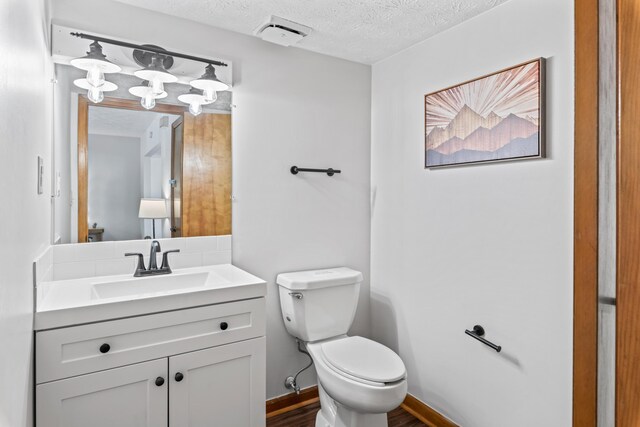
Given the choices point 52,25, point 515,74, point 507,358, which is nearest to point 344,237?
point 507,358

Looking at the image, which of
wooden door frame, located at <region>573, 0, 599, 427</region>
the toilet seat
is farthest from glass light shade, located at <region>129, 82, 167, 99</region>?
wooden door frame, located at <region>573, 0, 599, 427</region>

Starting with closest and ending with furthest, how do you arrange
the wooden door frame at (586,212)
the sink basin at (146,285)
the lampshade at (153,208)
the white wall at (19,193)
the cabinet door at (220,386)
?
the wooden door frame at (586,212) → the white wall at (19,193) → the cabinet door at (220,386) → the sink basin at (146,285) → the lampshade at (153,208)

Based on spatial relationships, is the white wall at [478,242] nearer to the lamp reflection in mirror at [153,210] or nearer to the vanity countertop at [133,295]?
the vanity countertop at [133,295]

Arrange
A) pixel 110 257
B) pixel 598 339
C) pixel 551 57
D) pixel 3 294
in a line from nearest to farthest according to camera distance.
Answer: pixel 598 339 < pixel 3 294 < pixel 551 57 < pixel 110 257

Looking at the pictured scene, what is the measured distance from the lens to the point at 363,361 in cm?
182

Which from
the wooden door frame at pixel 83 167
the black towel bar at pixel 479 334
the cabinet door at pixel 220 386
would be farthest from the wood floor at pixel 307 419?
the wooden door frame at pixel 83 167

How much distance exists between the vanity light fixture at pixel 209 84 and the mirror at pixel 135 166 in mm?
42

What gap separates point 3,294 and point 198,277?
1.13 m

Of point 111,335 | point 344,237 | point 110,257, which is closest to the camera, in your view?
point 111,335

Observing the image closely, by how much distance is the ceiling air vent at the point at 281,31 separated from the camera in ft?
6.24

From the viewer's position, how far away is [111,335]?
136 cm

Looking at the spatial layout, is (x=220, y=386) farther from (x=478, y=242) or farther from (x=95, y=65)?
(x=95, y=65)

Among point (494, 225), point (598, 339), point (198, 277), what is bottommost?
point (198, 277)

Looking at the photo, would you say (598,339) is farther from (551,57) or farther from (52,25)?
(52,25)
